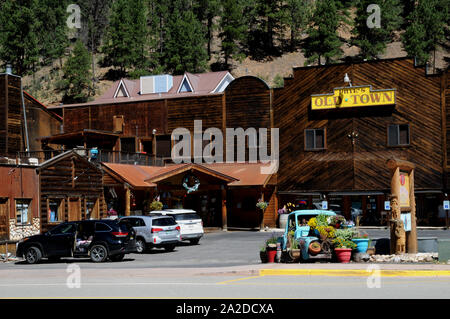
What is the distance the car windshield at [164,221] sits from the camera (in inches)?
1174

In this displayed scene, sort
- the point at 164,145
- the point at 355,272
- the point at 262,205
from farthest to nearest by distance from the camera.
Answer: the point at 164,145, the point at 262,205, the point at 355,272

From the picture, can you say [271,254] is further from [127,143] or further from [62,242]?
[127,143]

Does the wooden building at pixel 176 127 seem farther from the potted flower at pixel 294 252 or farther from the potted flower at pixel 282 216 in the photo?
the potted flower at pixel 294 252

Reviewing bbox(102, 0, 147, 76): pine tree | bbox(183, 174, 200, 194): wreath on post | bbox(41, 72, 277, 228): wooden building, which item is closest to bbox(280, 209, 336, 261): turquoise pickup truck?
bbox(41, 72, 277, 228): wooden building

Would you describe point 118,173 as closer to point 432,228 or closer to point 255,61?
point 432,228

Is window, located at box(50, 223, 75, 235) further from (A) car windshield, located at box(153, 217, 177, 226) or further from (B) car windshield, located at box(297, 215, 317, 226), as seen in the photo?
(B) car windshield, located at box(297, 215, 317, 226)

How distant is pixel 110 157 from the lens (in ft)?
145

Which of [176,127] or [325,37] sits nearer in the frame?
[176,127]

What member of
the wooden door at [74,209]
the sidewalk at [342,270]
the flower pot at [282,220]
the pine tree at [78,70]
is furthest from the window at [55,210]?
the pine tree at [78,70]

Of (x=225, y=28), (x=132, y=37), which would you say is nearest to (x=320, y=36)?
(x=225, y=28)

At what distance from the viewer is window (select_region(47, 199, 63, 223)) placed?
37875 millimetres

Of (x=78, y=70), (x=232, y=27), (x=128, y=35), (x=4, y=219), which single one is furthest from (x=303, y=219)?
(x=232, y=27)


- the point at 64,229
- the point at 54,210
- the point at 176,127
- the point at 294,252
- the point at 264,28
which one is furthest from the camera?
the point at 264,28

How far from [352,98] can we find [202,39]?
56732 millimetres
